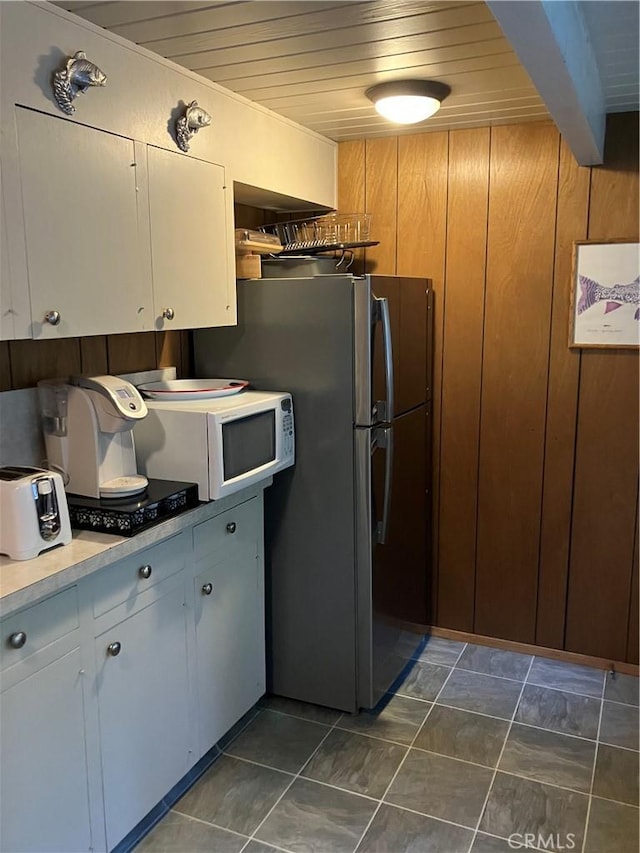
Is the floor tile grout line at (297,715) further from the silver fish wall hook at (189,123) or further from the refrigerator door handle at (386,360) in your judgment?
the silver fish wall hook at (189,123)

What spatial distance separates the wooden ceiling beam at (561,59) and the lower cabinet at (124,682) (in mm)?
1539

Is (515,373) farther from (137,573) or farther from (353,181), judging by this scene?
(137,573)

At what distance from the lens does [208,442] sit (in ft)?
7.02

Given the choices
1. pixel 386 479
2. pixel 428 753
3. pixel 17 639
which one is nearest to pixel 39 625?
pixel 17 639

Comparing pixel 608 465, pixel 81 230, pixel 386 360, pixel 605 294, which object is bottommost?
pixel 608 465

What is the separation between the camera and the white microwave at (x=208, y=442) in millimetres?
2150

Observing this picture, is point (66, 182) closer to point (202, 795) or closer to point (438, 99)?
point (438, 99)

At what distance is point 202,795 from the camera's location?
226 cm

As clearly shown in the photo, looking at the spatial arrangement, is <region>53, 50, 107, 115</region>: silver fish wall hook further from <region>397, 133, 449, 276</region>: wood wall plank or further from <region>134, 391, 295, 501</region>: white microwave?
<region>397, 133, 449, 276</region>: wood wall plank

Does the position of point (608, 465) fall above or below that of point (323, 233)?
below

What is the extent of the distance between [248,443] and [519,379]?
1281mm

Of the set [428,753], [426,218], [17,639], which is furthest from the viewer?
[426,218]

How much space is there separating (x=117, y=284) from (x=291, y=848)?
5.50ft

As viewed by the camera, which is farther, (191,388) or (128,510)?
(191,388)
